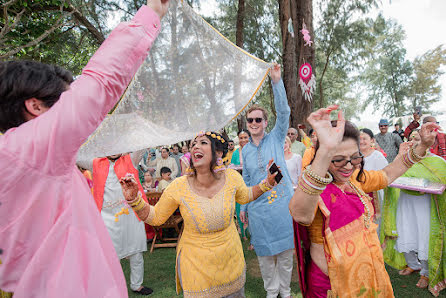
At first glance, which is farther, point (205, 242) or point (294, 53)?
point (294, 53)

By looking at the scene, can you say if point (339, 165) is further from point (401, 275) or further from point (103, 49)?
point (401, 275)

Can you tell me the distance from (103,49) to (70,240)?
65 cm

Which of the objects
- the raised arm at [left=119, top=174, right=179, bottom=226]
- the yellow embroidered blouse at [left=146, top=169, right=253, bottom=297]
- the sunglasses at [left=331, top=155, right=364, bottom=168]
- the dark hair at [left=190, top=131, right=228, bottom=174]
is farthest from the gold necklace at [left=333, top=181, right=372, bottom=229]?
the raised arm at [left=119, top=174, right=179, bottom=226]

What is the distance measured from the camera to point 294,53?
29.6 feet

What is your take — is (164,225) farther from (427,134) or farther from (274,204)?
(427,134)

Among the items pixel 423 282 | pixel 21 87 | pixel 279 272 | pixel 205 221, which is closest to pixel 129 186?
pixel 205 221

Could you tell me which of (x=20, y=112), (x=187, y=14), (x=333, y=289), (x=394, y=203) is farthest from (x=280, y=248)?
(x=20, y=112)

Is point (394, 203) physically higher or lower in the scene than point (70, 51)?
lower

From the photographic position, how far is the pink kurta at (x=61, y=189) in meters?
0.83

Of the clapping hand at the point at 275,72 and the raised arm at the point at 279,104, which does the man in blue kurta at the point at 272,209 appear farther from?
the clapping hand at the point at 275,72

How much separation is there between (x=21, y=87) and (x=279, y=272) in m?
3.30

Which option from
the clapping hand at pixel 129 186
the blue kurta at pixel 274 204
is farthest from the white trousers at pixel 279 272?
the clapping hand at pixel 129 186

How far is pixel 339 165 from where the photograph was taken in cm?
171

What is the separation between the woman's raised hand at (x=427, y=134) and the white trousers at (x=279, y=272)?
190 centimetres
